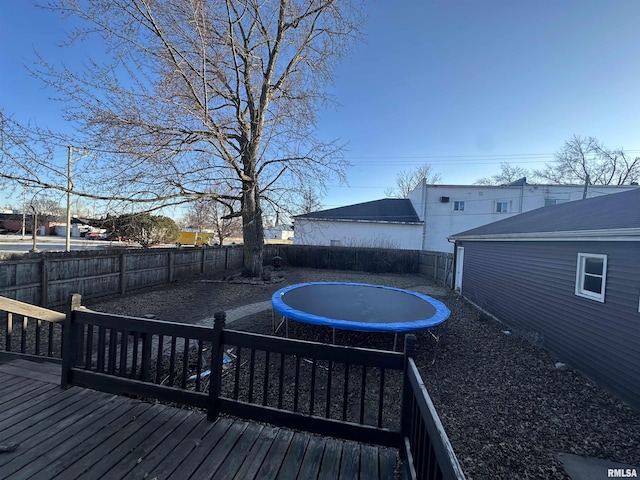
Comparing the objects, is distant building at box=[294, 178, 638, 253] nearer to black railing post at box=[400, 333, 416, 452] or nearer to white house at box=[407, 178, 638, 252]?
white house at box=[407, 178, 638, 252]

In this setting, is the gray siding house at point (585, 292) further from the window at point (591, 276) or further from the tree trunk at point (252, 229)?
the tree trunk at point (252, 229)

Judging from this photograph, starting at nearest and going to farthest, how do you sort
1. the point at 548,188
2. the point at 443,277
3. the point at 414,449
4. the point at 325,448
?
the point at 414,449 → the point at 325,448 → the point at 443,277 → the point at 548,188

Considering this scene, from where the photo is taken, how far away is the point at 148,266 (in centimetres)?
962

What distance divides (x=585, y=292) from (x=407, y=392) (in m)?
5.11

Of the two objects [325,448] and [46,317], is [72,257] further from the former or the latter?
[325,448]

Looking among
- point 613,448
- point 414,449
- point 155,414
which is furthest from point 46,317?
point 613,448

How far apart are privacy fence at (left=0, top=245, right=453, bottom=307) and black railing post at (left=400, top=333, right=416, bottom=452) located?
7861 mm

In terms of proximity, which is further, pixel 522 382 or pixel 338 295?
pixel 338 295

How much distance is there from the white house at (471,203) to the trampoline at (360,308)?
13.3 meters

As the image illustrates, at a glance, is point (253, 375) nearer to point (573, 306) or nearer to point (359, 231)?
point (573, 306)

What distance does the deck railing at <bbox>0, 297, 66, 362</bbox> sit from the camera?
2.87 metres

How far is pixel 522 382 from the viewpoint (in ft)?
14.0

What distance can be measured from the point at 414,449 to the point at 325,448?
28.0 inches

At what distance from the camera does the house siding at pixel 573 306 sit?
399 centimetres
